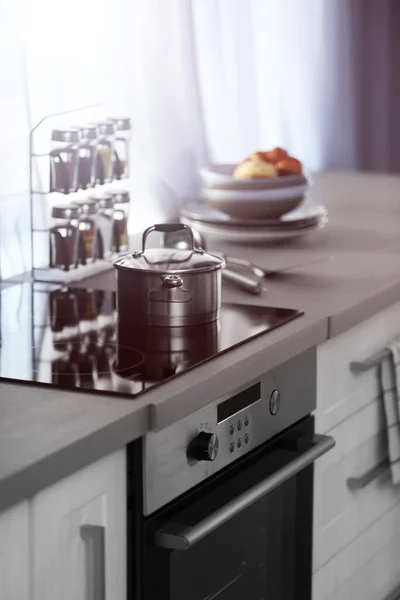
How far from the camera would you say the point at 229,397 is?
1612mm

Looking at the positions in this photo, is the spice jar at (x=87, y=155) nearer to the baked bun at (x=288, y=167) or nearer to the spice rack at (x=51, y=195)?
the spice rack at (x=51, y=195)

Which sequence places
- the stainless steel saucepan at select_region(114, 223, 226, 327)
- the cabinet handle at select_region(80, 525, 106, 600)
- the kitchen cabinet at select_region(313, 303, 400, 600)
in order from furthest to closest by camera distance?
1. the kitchen cabinet at select_region(313, 303, 400, 600)
2. the stainless steel saucepan at select_region(114, 223, 226, 327)
3. the cabinet handle at select_region(80, 525, 106, 600)

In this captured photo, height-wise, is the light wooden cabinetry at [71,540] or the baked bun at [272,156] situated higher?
the baked bun at [272,156]

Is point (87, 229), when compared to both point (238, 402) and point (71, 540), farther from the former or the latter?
point (71, 540)

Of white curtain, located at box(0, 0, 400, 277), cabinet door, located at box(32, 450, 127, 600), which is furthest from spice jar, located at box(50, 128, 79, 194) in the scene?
cabinet door, located at box(32, 450, 127, 600)

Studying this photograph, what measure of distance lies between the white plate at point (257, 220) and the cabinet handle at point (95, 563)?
48.1 inches

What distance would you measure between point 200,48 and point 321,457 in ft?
4.62

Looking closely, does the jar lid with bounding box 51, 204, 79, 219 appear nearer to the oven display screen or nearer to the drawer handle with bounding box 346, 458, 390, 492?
the oven display screen

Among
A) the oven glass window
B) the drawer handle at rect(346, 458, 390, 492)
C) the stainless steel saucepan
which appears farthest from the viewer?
the drawer handle at rect(346, 458, 390, 492)

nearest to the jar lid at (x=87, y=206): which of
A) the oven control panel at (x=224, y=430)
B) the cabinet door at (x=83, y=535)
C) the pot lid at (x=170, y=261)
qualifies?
the pot lid at (x=170, y=261)

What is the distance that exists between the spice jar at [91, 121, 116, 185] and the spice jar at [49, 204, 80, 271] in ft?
0.36

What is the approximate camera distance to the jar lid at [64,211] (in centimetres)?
211

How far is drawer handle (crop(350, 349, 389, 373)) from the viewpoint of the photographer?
2051 millimetres

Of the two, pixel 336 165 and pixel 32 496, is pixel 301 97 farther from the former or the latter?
pixel 32 496
